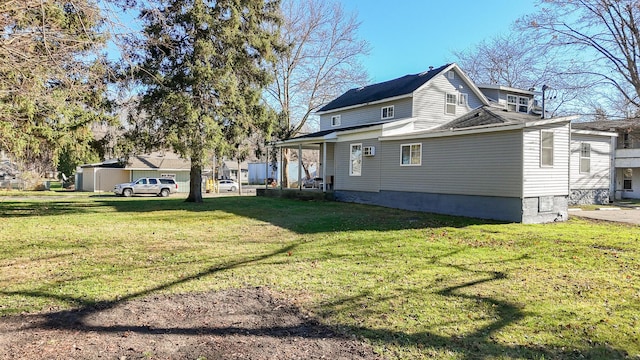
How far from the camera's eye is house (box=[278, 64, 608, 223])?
472 inches

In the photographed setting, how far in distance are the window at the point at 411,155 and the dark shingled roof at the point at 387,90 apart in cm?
415

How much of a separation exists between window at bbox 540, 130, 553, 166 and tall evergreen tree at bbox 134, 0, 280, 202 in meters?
10.8

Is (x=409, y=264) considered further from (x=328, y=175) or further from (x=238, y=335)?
(x=328, y=175)

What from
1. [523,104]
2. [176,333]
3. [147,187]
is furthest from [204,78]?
[523,104]

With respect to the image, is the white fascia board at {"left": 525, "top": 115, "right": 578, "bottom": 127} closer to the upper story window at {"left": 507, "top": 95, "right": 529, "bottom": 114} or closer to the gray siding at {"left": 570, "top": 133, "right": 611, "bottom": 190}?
the gray siding at {"left": 570, "top": 133, "right": 611, "bottom": 190}

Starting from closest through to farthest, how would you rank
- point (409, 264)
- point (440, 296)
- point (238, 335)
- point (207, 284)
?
point (238, 335), point (440, 296), point (207, 284), point (409, 264)

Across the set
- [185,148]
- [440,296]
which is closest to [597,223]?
[440,296]

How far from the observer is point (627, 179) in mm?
26641

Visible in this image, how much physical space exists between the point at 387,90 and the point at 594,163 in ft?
34.5

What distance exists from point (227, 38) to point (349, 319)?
48.2ft

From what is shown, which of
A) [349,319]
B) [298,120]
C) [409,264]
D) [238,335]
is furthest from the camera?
[298,120]

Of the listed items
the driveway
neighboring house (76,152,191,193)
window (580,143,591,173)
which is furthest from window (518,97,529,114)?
neighboring house (76,152,191,193)

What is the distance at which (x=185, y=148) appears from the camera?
1530 centimetres

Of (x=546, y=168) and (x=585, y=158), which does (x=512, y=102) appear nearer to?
(x=585, y=158)
